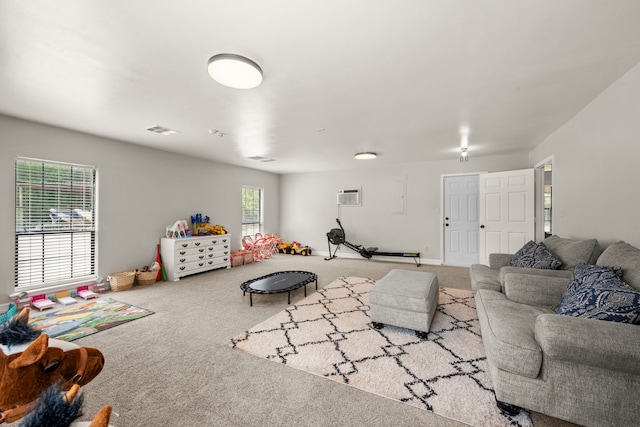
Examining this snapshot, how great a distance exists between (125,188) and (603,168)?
254 inches

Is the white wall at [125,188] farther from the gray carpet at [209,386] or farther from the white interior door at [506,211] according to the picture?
the white interior door at [506,211]

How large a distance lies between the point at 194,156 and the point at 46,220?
260 cm

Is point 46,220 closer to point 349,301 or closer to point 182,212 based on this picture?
point 182,212

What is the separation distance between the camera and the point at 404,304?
8.45 feet

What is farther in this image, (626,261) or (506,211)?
(506,211)

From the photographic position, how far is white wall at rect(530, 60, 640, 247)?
2.16 meters

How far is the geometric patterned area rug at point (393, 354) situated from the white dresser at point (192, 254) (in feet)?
8.63

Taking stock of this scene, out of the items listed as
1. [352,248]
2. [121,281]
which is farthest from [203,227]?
[352,248]

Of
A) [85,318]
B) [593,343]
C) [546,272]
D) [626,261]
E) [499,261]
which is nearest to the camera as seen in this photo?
[593,343]

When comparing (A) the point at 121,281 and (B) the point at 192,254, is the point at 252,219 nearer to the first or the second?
(B) the point at 192,254

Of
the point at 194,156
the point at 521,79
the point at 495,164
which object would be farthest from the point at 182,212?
the point at 495,164

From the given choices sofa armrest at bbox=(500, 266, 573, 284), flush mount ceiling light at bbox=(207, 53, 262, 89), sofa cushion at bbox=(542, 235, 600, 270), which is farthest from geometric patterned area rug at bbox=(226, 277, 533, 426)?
flush mount ceiling light at bbox=(207, 53, 262, 89)

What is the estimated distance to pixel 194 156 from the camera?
5488mm

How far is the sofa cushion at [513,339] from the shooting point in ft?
4.86
